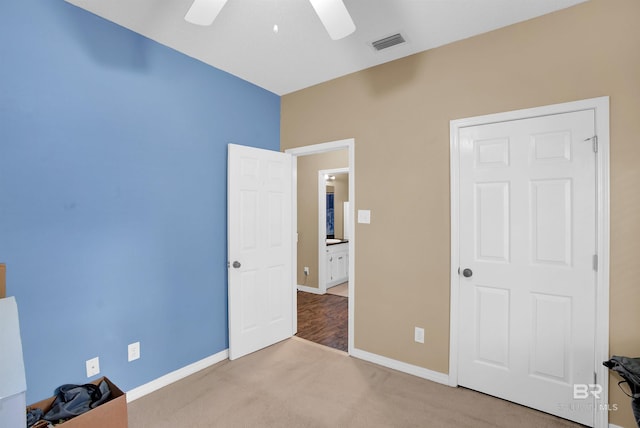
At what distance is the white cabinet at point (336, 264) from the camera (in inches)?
217

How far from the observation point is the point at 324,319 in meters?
4.04

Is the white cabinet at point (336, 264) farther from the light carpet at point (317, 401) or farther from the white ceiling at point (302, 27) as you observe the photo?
the white ceiling at point (302, 27)

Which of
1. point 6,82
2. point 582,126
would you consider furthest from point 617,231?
point 6,82

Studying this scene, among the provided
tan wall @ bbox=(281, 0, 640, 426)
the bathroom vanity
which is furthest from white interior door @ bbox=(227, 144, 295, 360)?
the bathroom vanity

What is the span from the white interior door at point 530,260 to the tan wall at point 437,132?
5.1 inches

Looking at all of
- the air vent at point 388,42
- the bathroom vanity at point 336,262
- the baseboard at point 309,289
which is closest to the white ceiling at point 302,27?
the air vent at point 388,42

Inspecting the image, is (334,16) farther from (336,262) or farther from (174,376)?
(336,262)

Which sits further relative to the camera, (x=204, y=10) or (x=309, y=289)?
(x=309, y=289)

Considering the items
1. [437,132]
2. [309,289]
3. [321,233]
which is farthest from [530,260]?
[309,289]

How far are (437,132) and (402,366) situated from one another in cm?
204

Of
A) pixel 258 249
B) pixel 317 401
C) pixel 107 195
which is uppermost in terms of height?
pixel 107 195

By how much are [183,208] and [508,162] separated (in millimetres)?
2600

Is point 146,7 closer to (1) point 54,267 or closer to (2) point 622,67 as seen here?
(1) point 54,267

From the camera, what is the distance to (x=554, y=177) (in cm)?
212
